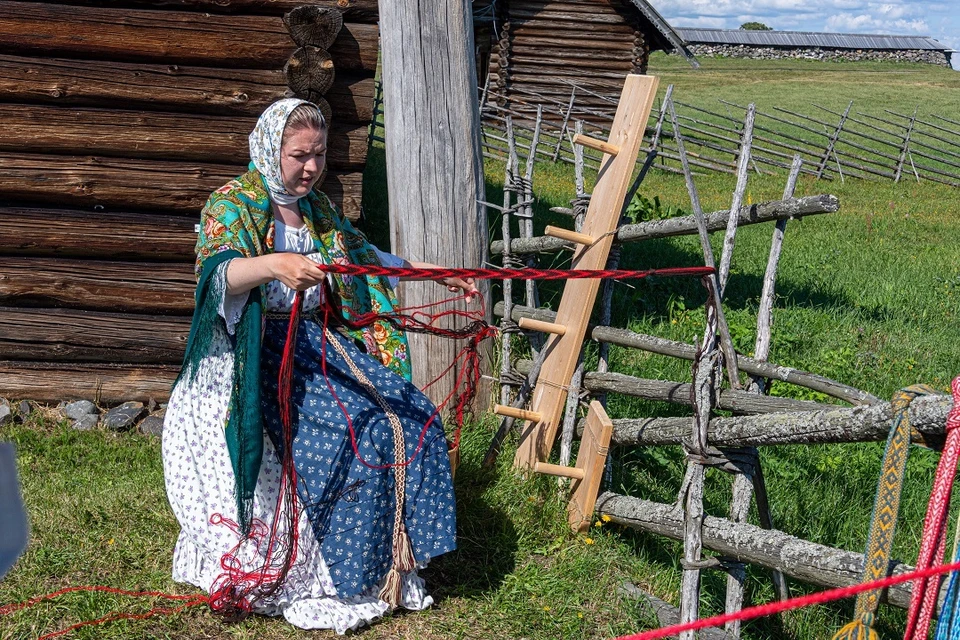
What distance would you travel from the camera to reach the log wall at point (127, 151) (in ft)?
15.6

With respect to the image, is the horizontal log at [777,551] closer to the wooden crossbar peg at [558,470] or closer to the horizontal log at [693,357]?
the wooden crossbar peg at [558,470]

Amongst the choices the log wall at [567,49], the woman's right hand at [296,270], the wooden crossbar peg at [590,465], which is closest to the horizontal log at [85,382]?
the wooden crossbar peg at [590,465]

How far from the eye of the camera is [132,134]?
4.88 meters

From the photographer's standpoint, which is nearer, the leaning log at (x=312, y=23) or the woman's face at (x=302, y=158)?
the woman's face at (x=302, y=158)

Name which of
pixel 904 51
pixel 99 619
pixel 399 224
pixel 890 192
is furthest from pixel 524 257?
pixel 904 51

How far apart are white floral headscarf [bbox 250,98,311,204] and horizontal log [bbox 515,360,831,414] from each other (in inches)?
57.6

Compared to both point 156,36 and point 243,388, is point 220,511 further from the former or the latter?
point 156,36

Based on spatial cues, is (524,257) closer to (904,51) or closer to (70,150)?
(70,150)

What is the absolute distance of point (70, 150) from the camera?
Result: 16.1ft

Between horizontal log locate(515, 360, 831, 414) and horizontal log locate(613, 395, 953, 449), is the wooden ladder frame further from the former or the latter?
horizontal log locate(613, 395, 953, 449)

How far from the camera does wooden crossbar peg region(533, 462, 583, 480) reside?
3.78 metres

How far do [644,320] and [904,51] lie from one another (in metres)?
46.1

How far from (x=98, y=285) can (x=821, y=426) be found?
3914mm

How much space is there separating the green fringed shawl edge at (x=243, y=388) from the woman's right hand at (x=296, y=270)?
0.34 m
